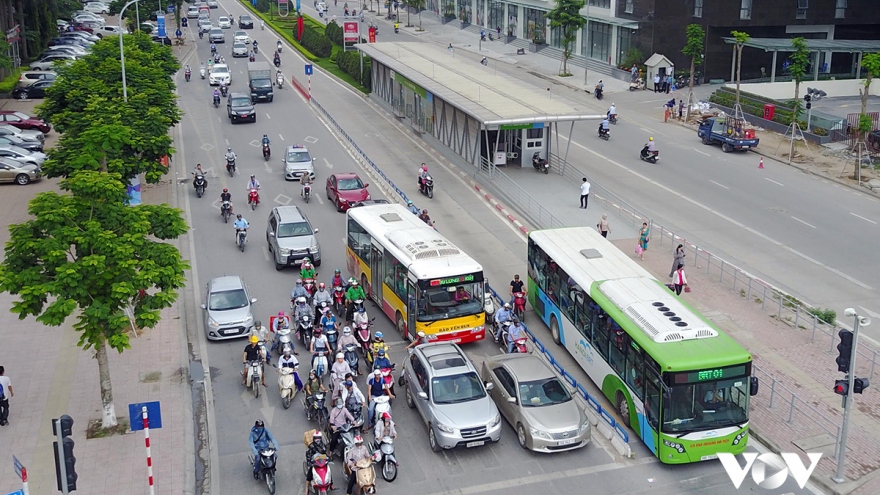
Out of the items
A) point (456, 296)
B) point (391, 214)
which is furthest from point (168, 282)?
point (391, 214)

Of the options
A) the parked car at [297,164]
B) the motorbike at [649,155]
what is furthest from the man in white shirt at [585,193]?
the parked car at [297,164]

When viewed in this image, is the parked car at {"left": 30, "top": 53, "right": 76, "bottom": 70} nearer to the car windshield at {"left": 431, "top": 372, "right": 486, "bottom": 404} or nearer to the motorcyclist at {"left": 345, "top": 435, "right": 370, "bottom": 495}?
the car windshield at {"left": 431, "top": 372, "right": 486, "bottom": 404}

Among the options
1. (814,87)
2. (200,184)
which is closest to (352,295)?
(200,184)

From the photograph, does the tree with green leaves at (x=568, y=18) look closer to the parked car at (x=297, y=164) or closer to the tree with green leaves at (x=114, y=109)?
the parked car at (x=297, y=164)

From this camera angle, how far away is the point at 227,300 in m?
27.3

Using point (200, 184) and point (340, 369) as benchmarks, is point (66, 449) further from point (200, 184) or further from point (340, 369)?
point (200, 184)

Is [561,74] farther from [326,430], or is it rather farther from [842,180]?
[326,430]

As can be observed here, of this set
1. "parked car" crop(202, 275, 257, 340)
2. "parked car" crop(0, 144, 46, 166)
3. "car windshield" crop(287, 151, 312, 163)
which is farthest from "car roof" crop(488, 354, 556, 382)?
"parked car" crop(0, 144, 46, 166)

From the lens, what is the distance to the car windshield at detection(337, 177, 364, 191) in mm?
40000

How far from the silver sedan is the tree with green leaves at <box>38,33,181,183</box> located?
13.3 metres

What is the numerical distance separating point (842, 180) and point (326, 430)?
3462 cm

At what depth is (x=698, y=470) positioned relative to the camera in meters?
20.1

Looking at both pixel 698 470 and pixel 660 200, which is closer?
pixel 698 470

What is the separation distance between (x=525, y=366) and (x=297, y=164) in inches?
1007
